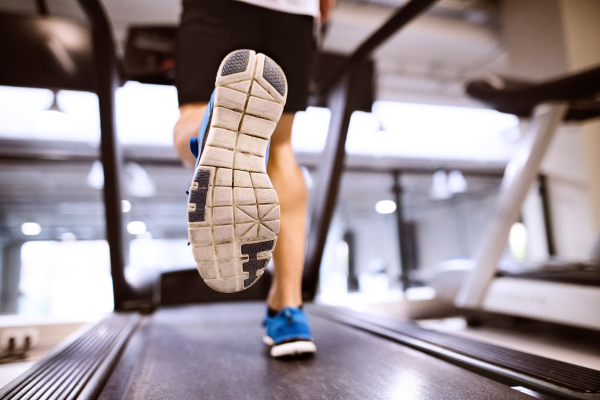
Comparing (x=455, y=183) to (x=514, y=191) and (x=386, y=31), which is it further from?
(x=386, y=31)

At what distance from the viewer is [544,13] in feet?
9.21

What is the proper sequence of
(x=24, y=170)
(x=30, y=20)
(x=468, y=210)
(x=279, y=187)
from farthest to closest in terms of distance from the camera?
(x=468, y=210) → (x=24, y=170) → (x=30, y=20) → (x=279, y=187)

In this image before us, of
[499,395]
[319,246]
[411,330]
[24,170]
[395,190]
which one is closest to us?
[499,395]

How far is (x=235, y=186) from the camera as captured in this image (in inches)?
24.2

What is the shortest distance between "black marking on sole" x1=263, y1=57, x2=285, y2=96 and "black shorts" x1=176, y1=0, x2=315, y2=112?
0.21 meters

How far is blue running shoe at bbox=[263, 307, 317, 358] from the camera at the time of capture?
863mm

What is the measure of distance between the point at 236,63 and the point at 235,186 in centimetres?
20

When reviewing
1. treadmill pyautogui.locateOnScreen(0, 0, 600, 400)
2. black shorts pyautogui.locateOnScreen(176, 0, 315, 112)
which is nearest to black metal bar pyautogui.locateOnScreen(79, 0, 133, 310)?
treadmill pyautogui.locateOnScreen(0, 0, 600, 400)

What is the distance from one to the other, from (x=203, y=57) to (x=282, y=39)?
0.18m

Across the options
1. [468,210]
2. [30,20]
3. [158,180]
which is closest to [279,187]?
[30,20]

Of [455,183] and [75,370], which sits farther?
[455,183]

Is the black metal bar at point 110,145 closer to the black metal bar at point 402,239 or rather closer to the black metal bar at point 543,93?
the black metal bar at point 543,93

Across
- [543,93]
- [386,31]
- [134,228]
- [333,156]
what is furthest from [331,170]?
[134,228]

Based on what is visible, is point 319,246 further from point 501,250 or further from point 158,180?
point 158,180
